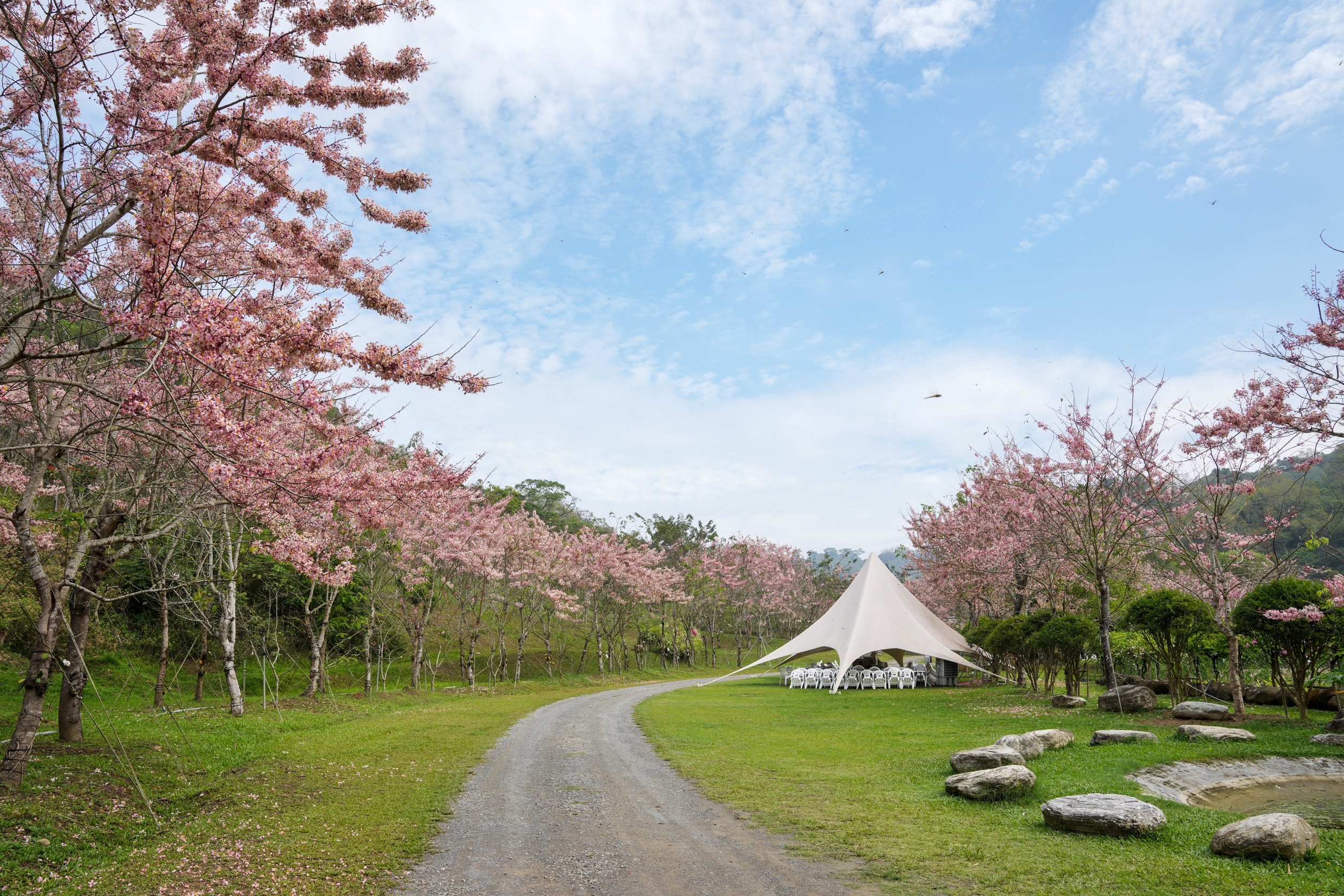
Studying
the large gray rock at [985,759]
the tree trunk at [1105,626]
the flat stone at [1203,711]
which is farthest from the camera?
the tree trunk at [1105,626]

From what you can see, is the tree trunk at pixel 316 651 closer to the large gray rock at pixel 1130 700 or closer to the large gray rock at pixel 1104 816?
the large gray rock at pixel 1104 816

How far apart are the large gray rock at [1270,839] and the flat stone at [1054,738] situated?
14.0ft

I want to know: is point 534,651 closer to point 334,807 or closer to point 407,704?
point 407,704

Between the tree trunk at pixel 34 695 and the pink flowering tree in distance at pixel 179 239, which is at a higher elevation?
the pink flowering tree in distance at pixel 179 239

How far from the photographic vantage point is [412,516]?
20.6m

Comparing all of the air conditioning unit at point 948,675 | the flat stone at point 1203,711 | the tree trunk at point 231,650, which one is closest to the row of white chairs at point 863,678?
the air conditioning unit at point 948,675

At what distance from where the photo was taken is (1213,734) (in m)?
9.73

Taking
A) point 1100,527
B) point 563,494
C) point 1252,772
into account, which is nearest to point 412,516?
point 1100,527

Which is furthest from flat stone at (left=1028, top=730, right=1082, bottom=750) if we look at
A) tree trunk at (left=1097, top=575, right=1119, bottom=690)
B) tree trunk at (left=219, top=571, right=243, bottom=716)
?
tree trunk at (left=219, top=571, right=243, bottom=716)

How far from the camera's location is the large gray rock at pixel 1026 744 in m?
9.21

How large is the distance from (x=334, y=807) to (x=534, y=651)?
1148 inches

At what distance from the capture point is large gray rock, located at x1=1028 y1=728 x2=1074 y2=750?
9680 mm

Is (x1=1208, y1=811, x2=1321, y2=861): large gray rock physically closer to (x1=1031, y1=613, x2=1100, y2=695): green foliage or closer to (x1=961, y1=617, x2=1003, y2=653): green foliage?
(x1=1031, y1=613, x2=1100, y2=695): green foliage

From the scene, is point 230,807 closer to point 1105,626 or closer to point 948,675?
point 1105,626
